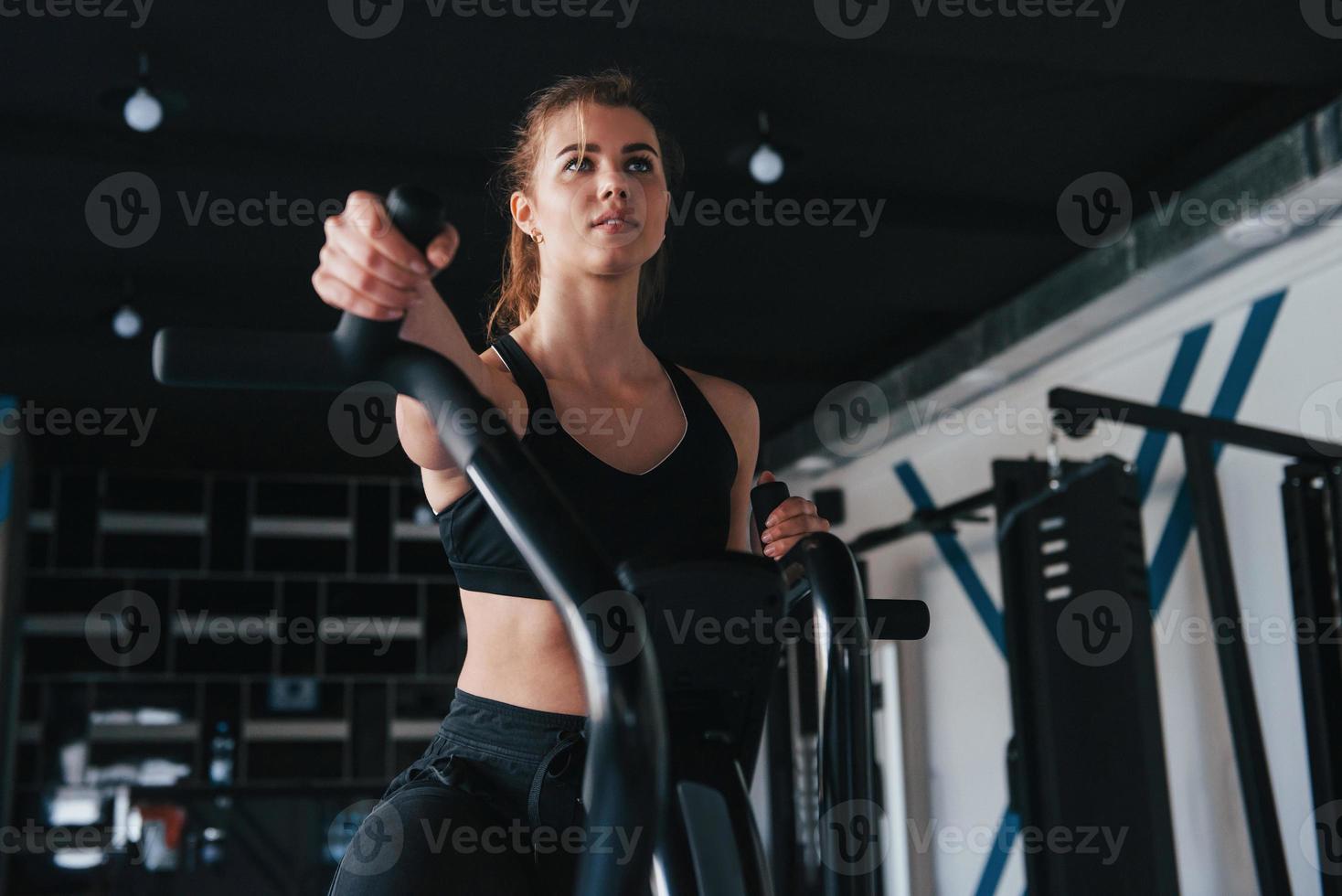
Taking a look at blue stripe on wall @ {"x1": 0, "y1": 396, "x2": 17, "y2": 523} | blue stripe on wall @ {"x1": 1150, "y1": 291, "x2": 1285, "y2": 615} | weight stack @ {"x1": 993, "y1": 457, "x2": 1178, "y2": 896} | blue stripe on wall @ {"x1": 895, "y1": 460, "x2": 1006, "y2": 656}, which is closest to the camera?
weight stack @ {"x1": 993, "y1": 457, "x2": 1178, "y2": 896}

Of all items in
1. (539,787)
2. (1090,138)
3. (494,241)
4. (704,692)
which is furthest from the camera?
(494,241)

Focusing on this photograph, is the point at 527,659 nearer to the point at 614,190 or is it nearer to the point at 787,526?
the point at 787,526

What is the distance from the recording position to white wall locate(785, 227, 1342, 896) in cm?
376

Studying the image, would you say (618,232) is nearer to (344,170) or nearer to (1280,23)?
(1280,23)

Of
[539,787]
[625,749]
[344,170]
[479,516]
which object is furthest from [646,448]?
[344,170]

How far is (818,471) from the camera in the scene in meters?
6.91

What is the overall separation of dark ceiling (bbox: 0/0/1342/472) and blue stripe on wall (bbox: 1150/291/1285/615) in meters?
0.49

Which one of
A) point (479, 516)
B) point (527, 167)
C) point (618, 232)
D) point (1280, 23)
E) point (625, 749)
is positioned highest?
point (1280, 23)

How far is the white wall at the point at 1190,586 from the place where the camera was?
3.76 meters

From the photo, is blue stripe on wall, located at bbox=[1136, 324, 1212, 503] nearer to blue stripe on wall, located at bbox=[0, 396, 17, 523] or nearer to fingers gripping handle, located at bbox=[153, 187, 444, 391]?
fingers gripping handle, located at bbox=[153, 187, 444, 391]

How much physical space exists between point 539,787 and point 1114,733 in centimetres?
267

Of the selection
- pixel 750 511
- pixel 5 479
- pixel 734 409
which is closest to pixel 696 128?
pixel 734 409

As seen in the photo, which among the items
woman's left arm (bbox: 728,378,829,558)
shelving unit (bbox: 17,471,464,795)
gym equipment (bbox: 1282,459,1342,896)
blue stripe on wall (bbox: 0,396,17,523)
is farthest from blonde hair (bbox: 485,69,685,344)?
shelving unit (bbox: 17,471,464,795)

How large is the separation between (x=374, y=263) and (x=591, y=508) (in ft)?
1.37
